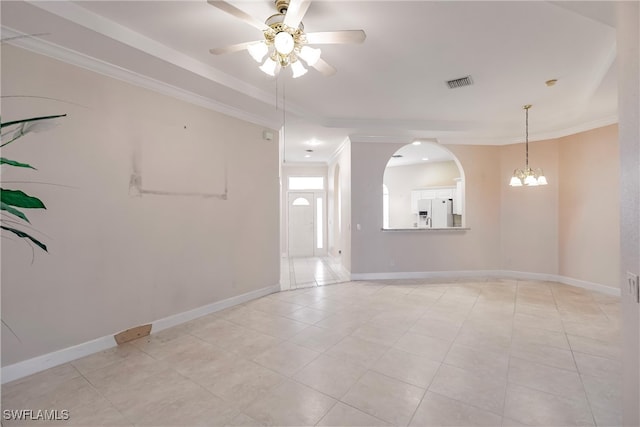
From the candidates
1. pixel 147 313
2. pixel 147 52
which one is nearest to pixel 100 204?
pixel 147 313

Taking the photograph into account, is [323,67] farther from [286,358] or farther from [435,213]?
[435,213]

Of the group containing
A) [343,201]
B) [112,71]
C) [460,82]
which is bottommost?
[343,201]

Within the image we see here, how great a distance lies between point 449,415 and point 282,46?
2701 mm

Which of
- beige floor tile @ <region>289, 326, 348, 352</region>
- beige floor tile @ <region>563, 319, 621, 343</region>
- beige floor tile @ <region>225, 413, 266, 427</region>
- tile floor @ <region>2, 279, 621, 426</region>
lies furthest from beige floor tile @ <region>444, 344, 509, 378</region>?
beige floor tile @ <region>225, 413, 266, 427</region>

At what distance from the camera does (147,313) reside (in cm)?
300

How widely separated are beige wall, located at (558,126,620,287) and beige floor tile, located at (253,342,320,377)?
495cm

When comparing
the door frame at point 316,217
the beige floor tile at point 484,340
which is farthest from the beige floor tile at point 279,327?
the door frame at point 316,217

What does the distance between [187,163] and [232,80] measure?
1127 mm

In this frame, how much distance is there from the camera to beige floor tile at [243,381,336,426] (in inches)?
69.3

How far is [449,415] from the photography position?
179cm

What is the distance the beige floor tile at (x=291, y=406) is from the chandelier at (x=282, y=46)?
243 centimetres

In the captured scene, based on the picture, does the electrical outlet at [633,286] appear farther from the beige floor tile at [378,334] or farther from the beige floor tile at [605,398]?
the beige floor tile at [378,334]

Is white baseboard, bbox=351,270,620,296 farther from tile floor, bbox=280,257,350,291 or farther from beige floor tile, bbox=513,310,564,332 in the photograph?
beige floor tile, bbox=513,310,564,332

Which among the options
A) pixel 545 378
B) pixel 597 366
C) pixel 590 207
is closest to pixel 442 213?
pixel 590 207
